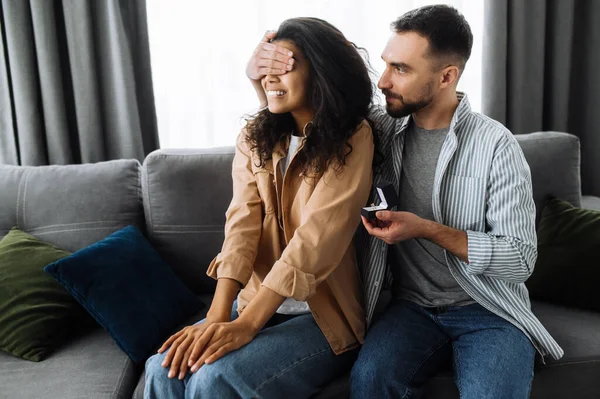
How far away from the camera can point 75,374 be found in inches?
59.0

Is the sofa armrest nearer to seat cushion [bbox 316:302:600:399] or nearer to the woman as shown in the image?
seat cushion [bbox 316:302:600:399]

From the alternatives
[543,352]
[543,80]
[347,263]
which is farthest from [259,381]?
[543,80]

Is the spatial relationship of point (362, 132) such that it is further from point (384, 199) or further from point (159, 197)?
point (159, 197)

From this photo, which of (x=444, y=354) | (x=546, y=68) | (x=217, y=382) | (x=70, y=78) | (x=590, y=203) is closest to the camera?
(x=217, y=382)

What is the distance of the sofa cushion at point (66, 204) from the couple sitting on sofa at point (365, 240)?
569 millimetres

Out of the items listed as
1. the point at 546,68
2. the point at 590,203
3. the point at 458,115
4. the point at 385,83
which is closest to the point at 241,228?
the point at 385,83

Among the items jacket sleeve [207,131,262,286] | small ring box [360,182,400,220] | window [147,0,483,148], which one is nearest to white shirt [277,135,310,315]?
jacket sleeve [207,131,262,286]

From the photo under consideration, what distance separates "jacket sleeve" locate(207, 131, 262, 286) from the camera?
4.86ft

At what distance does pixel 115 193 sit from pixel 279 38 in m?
0.86

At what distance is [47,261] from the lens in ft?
5.70

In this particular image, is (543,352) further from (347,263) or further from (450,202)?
(347,263)

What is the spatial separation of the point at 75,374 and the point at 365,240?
885mm

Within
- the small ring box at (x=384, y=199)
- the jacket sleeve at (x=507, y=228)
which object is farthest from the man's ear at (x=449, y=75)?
the small ring box at (x=384, y=199)

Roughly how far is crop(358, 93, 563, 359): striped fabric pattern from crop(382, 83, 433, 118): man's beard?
9 centimetres
